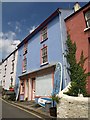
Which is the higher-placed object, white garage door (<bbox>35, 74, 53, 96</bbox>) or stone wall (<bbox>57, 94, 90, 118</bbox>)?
white garage door (<bbox>35, 74, 53, 96</bbox>)

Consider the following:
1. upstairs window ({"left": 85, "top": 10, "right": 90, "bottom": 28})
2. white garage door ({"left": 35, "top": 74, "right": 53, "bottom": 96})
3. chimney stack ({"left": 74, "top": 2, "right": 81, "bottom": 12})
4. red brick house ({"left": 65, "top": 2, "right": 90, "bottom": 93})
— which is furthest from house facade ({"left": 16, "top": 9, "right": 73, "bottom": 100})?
upstairs window ({"left": 85, "top": 10, "right": 90, "bottom": 28})

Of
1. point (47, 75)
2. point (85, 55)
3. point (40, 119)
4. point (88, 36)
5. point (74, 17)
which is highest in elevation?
point (74, 17)

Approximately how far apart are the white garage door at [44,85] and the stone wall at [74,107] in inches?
225

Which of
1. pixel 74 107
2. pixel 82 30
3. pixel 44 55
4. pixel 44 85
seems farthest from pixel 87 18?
pixel 44 85

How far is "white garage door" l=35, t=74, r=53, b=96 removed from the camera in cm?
1675

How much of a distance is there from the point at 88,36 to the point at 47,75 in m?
5.59

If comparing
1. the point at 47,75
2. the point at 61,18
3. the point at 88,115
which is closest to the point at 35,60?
the point at 47,75

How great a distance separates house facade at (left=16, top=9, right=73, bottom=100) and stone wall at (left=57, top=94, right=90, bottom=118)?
12.4 feet

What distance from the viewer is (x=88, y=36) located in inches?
524

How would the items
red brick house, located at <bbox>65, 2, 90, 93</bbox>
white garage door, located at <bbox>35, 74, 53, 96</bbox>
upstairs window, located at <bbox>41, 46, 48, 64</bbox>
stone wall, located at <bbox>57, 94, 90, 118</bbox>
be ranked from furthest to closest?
1. upstairs window, located at <bbox>41, 46, 48, 64</bbox>
2. white garage door, located at <bbox>35, 74, 53, 96</bbox>
3. red brick house, located at <bbox>65, 2, 90, 93</bbox>
4. stone wall, located at <bbox>57, 94, 90, 118</bbox>

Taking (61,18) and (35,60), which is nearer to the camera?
(61,18)

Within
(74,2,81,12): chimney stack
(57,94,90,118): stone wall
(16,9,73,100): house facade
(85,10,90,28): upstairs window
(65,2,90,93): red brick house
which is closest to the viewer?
(57,94,90,118): stone wall

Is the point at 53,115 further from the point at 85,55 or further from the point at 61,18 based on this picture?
the point at 61,18

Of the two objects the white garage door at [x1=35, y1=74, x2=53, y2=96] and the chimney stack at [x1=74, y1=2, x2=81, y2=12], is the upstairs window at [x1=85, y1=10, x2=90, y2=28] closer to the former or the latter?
the chimney stack at [x1=74, y1=2, x2=81, y2=12]
